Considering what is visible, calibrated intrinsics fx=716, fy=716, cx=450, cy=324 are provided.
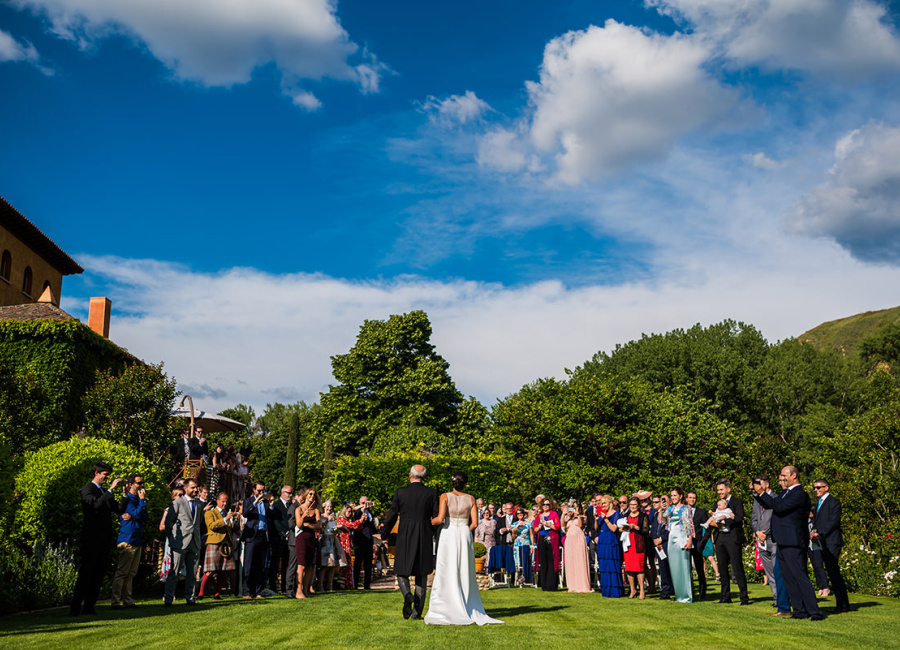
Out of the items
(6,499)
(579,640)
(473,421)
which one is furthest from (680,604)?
(473,421)

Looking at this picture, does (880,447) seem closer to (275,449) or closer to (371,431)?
(371,431)

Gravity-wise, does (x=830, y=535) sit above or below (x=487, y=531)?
below

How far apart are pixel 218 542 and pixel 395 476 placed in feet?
55.7

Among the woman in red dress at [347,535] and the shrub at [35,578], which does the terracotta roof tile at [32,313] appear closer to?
the woman in red dress at [347,535]

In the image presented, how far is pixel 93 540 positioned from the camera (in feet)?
32.0

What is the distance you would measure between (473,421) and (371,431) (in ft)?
19.6

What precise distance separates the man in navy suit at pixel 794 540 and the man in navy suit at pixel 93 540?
9077 millimetres

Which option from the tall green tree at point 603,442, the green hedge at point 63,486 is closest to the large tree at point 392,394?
the tall green tree at point 603,442

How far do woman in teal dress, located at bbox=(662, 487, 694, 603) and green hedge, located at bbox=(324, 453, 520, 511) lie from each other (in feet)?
53.3

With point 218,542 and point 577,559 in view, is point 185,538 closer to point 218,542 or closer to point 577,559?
point 218,542

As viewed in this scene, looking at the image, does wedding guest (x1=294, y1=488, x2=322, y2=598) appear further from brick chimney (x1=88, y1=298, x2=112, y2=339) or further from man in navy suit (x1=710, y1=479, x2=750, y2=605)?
brick chimney (x1=88, y1=298, x2=112, y2=339)

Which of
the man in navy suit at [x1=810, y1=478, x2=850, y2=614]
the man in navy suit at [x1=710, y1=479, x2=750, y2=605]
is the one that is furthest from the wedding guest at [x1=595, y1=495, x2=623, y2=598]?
the man in navy suit at [x1=810, y1=478, x2=850, y2=614]

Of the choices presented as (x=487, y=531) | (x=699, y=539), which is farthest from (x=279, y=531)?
(x=699, y=539)

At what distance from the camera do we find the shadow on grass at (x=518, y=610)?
10.1 meters
